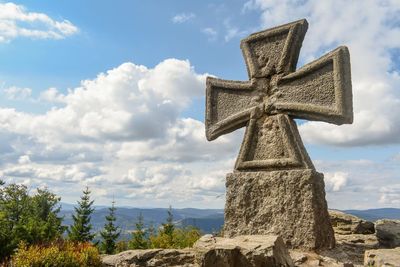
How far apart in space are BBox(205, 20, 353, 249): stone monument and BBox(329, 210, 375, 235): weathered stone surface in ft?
8.76

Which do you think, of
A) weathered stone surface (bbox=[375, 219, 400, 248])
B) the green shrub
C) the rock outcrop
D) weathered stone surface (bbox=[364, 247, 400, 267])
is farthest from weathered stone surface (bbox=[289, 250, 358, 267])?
the green shrub

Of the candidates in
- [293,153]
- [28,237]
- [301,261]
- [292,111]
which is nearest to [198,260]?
[301,261]

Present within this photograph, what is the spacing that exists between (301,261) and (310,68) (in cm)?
396

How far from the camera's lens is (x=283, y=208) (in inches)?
334

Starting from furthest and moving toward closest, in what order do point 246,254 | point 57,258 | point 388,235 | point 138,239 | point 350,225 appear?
point 138,239 < point 350,225 < point 388,235 < point 57,258 < point 246,254

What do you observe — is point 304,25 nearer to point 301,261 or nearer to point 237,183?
point 237,183

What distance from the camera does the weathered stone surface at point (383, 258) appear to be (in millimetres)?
6060

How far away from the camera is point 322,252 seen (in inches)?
316

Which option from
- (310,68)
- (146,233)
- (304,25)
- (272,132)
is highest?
(304,25)

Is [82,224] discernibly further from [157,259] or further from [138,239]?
[157,259]

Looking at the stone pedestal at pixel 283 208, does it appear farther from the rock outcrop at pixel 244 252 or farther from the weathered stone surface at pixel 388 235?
the rock outcrop at pixel 244 252

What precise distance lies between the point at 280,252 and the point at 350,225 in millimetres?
5408

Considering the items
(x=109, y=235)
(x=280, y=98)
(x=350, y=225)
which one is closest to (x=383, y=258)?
(x=280, y=98)

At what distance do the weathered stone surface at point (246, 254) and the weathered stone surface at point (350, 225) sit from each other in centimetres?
498
